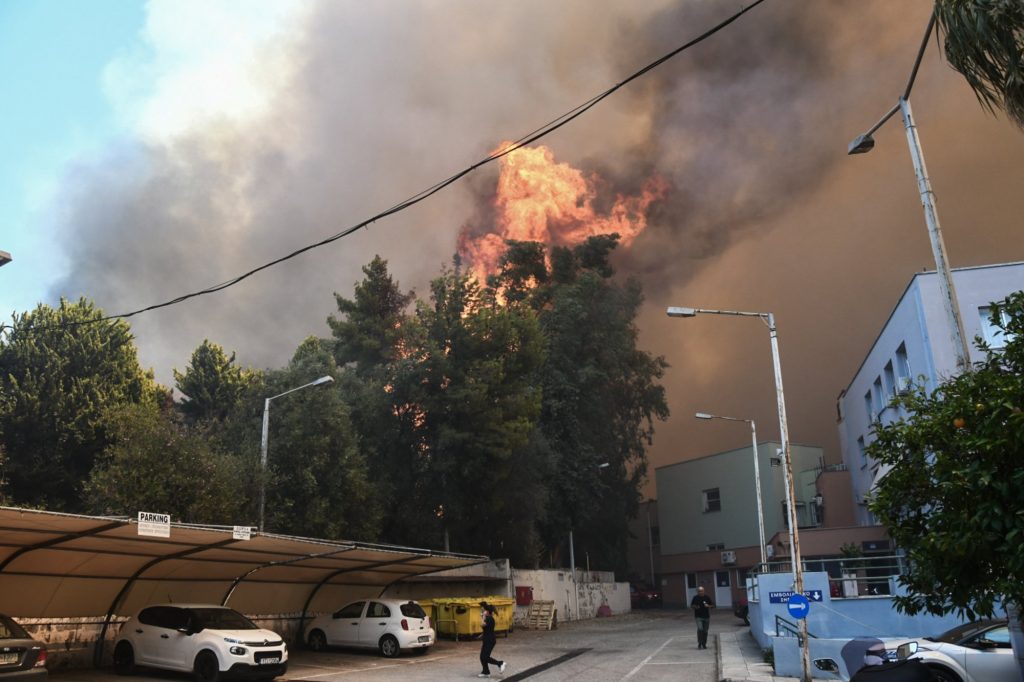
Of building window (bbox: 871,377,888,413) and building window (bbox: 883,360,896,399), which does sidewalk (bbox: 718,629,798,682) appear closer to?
building window (bbox: 883,360,896,399)

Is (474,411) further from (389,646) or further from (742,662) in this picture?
(742,662)

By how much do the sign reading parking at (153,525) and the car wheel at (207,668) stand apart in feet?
11.9

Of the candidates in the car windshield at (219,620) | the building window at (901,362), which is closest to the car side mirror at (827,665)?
the car windshield at (219,620)

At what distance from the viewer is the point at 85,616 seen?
18.9 m

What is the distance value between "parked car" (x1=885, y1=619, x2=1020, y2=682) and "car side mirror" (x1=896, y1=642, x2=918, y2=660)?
0.04 m

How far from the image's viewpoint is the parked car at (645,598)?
207 feet

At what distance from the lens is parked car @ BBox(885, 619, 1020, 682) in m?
12.2

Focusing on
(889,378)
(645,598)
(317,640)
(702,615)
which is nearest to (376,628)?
(317,640)

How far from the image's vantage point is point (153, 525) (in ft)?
45.3

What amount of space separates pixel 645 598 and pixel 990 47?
5993cm

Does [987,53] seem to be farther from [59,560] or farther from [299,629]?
→ [299,629]

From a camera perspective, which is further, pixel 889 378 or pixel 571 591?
pixel 571 591

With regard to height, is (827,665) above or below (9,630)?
below

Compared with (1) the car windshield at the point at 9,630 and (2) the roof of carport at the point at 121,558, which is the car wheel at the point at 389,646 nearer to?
(2) the roof of carport at the point at 121,558
